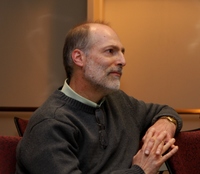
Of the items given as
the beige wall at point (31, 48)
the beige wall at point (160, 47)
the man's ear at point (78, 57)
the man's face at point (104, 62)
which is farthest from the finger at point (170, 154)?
the beige wall at point (31, 48)

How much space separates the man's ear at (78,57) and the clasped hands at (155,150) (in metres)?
0.45

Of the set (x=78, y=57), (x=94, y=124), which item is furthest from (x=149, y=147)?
(x=78, y=57)

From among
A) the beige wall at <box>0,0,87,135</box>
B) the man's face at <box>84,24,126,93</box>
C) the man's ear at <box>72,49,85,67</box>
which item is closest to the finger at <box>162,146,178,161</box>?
the man's face at <box>84,24,126,93</box>

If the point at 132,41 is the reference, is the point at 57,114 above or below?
above

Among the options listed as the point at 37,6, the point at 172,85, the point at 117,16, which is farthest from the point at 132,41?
the point at 37,6

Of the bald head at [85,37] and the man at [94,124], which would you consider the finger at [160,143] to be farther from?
the bald head at [85,37]

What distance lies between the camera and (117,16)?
3.66 metres

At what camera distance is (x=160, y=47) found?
3.62 metres

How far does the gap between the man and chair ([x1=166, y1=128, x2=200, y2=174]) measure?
61mm

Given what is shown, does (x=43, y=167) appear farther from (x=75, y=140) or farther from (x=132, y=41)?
(x=132, y=41)

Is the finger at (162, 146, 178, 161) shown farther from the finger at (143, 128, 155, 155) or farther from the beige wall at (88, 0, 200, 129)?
the beige wall at (88, 0, 200, 129)

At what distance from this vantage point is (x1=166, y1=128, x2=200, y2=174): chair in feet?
5.81

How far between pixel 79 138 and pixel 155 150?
1.05ft

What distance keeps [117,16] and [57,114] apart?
2.22 meters
